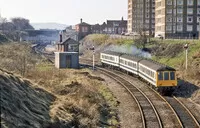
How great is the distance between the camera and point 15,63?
40.8 meters

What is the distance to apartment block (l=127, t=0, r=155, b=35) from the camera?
130125 mm

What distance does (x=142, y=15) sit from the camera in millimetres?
132125

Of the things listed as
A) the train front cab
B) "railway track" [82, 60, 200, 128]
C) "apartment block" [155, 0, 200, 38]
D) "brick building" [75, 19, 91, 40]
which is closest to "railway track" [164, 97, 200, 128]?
"railway track" [82, 60, 200, 128]

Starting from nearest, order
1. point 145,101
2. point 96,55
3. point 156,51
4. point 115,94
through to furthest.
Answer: point 145,101 < point 115,94 < point 156,51 < point 96,55

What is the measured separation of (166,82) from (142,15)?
322 ft

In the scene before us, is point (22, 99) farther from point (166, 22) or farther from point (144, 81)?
point (166, 22)

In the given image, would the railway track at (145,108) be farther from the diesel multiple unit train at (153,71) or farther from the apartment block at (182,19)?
the apartment block at (182,19)

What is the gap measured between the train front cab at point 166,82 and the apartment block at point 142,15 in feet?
304

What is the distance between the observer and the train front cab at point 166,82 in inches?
1426

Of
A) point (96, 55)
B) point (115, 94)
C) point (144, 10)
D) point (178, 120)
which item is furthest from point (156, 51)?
point (144, 10)

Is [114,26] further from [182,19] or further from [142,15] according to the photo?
[182,19]

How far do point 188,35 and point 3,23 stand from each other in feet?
285

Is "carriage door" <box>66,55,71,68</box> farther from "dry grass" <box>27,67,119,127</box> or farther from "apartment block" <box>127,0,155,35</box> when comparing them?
"apartment block" <box>127,0,155,35</box>

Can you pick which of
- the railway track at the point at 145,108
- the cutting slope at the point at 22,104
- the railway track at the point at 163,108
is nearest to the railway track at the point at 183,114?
the railway track at the point at 163,108
